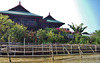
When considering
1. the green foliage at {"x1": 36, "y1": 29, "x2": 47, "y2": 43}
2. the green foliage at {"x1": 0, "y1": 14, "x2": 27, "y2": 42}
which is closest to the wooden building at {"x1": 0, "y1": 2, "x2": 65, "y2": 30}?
the green foliage at {"x1": 36, "y1": 29, "x2": 47, "y2": 43}

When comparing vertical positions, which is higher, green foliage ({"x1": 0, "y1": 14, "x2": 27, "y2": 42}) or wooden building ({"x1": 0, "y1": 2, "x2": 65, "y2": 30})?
wooden building ({"x1": 0, "y1": 2, "x2": 65, "y2": 30})

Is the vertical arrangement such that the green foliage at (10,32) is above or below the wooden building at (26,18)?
below

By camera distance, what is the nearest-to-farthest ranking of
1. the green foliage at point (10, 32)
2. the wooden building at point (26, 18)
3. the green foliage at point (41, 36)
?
the green foliage at point (10, 32) → the green foliage at point (41, 36) → the wooden building at point (26, 18)

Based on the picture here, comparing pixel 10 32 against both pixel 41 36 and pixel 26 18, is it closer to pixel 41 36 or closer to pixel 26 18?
pixel 41 36

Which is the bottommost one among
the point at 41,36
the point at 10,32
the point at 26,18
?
the point at 41,36

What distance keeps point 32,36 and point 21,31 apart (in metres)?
1.50

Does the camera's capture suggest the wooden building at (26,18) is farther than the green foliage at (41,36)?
Yes

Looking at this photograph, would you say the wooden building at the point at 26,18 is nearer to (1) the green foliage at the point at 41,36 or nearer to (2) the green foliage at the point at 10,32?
(1) the green foliage at the point at 41,36

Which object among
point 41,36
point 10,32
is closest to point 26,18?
point 41,36

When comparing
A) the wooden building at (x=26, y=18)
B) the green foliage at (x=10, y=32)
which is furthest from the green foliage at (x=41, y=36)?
the wooden building at (x=26, y=18)

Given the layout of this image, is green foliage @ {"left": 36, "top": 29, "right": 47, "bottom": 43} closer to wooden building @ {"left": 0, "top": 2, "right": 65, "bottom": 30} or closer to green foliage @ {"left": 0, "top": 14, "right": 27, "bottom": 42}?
green foliage @ {"left": 0, "top": 14, "right": 27, "bottom": 42}

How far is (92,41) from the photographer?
1697cm

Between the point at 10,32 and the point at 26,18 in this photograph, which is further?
the point at 26,18

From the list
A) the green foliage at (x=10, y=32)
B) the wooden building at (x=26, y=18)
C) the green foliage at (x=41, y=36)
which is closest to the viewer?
the green foliage at (x=10, y=32)
